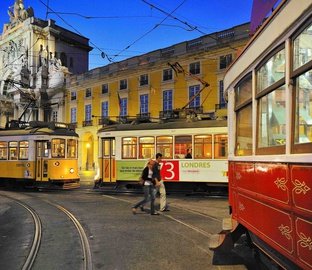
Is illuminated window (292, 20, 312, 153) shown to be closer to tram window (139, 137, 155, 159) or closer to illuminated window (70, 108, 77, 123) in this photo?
tram window (139, 137, 155, 159)

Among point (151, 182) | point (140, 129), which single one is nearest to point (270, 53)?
point (151, 182)

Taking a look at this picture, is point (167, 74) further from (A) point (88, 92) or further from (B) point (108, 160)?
(B) point (108, 160)

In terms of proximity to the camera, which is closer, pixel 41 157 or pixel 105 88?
pixel 41 157

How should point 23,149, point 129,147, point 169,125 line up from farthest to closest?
point 23,149 < point 129,147 < point 169,125

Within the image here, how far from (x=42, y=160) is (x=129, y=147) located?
14.5 ft

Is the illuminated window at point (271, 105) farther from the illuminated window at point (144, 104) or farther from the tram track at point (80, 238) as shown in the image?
the illuminated window at point (144, 104)

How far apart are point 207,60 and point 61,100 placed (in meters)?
21.1

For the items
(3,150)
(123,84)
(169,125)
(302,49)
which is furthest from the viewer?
(123,84)

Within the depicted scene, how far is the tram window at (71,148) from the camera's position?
63.1 ft

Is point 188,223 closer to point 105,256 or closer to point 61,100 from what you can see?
point 105,256

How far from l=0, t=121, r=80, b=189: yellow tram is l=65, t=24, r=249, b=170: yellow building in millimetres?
6563

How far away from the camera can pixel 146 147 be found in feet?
53.8

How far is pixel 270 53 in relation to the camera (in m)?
3.52

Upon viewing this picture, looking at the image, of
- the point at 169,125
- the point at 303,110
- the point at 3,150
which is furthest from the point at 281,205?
the point at 3,150
